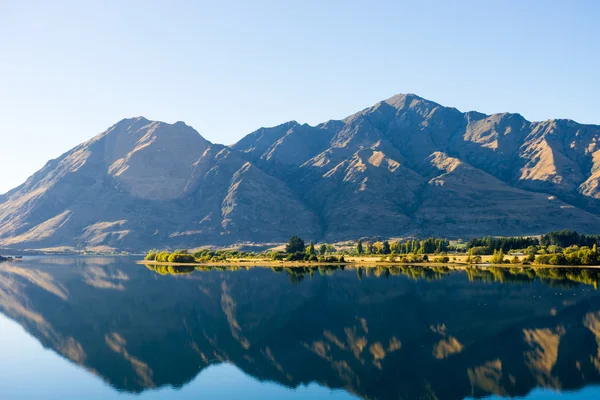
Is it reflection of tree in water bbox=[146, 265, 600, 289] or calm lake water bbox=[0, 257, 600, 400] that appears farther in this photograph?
reflection of tree in water bbox=[146, 265, 600, 289]

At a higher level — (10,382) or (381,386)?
(10,382)

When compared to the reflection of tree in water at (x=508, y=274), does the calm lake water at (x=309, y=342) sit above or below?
above

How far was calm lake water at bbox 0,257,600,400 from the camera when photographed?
46.4 metres

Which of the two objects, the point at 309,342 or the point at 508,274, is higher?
the point at 309,342

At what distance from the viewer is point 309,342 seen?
6209cm

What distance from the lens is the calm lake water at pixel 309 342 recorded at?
46.4m

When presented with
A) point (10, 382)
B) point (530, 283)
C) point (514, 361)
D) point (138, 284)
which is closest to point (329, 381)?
point (514, 361)

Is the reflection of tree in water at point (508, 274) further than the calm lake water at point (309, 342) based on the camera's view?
Yes

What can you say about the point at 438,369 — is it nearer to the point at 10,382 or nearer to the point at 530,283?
the point at 10,382

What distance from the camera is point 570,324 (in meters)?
69.2

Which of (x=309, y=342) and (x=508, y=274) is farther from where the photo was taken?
(x=508, y=274)

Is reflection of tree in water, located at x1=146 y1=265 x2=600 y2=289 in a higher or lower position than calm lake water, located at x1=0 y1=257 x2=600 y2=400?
lower

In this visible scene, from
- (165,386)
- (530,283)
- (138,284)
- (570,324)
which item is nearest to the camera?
(165,386)

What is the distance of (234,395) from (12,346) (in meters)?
33.1
